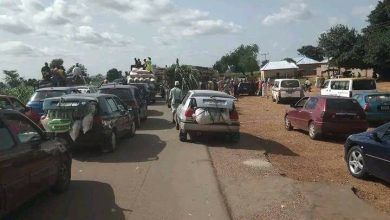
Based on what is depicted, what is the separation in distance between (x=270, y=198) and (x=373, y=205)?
1678 mm

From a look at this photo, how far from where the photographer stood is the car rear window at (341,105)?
1603 centimetres

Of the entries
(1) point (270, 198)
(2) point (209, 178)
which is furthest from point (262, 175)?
(1) point (270, 198)

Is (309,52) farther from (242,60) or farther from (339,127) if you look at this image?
(339,127)

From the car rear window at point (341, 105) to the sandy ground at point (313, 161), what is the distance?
108 cm

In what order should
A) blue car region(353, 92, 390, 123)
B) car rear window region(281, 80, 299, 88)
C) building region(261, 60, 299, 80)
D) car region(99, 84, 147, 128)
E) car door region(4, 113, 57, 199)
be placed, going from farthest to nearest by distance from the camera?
building region(261, 60, 299, 80) < car rear window region(281, 80, 299, 88) < blue car region(353, 92, 390, 123) < car region(99, 84, 147, 128) < car door region(4, 113, 57, 199)

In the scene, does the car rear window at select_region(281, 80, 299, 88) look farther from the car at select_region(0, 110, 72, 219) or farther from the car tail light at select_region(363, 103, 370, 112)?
the car at select_region(0, 110, 72, 219)

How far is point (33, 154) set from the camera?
7.02m

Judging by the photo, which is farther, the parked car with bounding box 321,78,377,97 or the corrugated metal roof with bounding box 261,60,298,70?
the corrugated metal roof with bounding box 261,60,298,70

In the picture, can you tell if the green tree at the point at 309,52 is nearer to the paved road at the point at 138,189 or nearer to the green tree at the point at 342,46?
the green tree at the point at 342,46

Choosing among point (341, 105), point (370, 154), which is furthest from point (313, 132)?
point (370, 154)

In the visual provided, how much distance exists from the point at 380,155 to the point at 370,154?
0.44 meters

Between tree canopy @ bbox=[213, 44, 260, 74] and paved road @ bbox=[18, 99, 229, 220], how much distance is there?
115 m

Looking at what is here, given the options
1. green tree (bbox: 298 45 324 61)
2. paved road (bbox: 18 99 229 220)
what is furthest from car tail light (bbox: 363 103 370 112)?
green tree (bbox: 298 45 324 61)

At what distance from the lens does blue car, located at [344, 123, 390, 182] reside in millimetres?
9102
